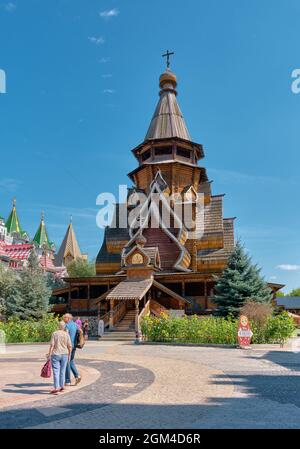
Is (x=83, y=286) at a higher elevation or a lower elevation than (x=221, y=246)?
lower

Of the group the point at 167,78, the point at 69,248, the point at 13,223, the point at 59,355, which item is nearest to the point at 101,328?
the point at 59,355

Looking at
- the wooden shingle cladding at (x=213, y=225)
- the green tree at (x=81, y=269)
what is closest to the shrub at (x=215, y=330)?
the wooden shingle cladding at (x=213, y=225)

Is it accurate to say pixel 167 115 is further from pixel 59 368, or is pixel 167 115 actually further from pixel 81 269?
pixel 59 368

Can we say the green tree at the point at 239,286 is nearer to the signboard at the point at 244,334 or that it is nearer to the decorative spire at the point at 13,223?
the signboard at the point at 244,334

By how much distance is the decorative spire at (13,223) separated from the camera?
107 meters

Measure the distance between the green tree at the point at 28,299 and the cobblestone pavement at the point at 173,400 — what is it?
19.7 m

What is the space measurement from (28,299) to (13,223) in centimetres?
8132

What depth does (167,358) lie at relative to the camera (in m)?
14.5

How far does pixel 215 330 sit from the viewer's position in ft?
66.1

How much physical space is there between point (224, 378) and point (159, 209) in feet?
97.9

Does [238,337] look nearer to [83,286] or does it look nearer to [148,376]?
[148,376]

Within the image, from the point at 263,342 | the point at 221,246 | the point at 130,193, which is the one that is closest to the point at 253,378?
the point at 263,342

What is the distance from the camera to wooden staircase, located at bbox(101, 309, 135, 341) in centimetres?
2648

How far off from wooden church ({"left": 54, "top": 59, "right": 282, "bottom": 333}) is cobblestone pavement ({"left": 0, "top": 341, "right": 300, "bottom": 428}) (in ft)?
58.0
